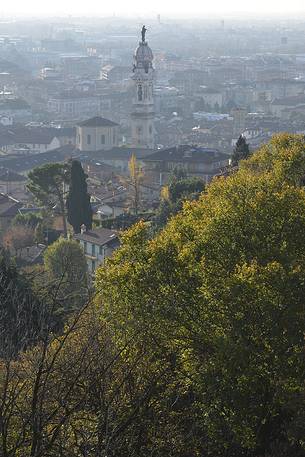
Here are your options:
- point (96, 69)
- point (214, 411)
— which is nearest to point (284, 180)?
point (214, 411)

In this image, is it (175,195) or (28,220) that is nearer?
(175,195)

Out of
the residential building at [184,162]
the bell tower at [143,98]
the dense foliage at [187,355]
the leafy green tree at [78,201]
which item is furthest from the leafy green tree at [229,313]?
the bell tower at [143,98]

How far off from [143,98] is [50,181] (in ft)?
54.8

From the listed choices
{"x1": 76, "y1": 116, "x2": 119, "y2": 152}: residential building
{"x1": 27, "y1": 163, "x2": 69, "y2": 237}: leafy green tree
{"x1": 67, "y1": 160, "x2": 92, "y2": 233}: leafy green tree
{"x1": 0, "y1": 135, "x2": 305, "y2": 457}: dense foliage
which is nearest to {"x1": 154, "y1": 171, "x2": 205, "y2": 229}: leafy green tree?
{"x1": 67, "y1": 160, "x2": 92, "y2": 233}: leafy green tree

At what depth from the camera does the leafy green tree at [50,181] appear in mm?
23391

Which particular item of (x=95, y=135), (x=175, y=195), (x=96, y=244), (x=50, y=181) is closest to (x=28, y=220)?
(x=50, y=181)

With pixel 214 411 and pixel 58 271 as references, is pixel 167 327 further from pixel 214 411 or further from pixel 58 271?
pixel 58 271

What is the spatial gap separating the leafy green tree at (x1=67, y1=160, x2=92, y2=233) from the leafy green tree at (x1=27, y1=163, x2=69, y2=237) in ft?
2.39

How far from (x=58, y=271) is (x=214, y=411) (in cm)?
1118

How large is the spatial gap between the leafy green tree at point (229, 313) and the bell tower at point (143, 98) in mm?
29344

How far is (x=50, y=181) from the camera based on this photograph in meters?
23.6

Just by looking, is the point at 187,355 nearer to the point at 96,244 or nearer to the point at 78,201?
the point at 96,244

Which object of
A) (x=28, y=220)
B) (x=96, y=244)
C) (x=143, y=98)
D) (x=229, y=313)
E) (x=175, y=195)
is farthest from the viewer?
(x=143, y=98)

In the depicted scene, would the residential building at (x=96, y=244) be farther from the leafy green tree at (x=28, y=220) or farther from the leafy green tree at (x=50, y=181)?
the leafy green tree at (x=28, y=220)
